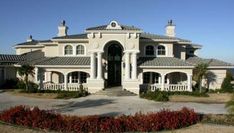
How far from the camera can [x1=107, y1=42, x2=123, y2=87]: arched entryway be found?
3547cm

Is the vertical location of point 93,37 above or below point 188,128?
above

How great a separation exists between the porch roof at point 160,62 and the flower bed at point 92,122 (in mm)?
18093

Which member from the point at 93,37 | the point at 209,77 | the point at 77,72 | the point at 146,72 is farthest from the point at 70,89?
the point at 209,77

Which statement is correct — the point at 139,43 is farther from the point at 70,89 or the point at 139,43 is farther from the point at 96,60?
the point at 70,89

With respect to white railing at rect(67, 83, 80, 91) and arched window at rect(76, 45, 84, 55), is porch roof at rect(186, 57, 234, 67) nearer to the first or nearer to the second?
arched window at rect(76, 45, 84, 55)

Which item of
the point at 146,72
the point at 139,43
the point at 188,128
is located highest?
the point at 139,43

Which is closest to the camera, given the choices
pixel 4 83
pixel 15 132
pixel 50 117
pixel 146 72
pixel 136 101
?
pixel 15 132

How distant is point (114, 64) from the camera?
35719 millimetres

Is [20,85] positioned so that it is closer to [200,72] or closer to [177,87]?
[177,87]

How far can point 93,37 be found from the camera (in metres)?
32.8

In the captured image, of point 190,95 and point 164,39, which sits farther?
point 164,39

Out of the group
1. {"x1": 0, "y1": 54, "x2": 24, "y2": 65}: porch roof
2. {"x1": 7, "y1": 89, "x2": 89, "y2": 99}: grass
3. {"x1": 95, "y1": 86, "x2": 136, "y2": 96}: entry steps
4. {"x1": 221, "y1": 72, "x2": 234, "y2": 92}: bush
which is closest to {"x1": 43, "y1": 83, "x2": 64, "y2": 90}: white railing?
{"x1": 7, "y1": 89, "x2": 89, "y2": 99}: grass

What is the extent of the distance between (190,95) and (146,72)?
624 cm

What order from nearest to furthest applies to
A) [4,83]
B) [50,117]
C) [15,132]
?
[15,132] → [50,117] → [4,83]
